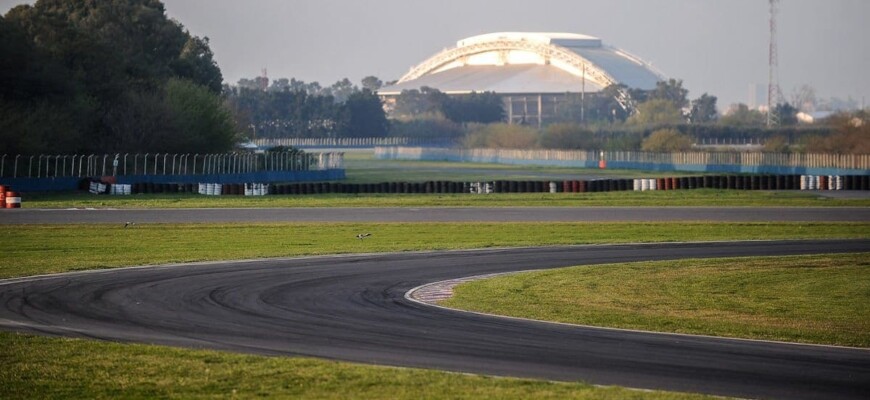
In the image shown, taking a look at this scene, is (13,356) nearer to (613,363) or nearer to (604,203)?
(613,363)

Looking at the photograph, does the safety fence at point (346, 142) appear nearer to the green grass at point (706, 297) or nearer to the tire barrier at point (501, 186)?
the tire barrier at point (501, 186)

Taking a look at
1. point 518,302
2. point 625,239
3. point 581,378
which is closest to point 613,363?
point 581,378

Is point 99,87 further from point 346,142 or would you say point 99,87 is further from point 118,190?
point 346,142

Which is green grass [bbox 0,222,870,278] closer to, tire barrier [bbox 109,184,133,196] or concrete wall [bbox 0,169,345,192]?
tire barrier [bbox 109,184,133,196]

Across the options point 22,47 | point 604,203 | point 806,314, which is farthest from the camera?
point 22,47

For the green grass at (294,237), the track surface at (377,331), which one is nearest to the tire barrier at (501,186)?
the green grass at (294,237)

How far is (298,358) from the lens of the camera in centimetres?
1648

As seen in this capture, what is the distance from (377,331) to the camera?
19062mm

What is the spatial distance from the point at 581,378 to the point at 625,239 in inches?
979

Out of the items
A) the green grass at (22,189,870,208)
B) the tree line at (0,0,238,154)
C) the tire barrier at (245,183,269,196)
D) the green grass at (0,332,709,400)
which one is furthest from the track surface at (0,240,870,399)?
the tree line at (0,0,238,154)

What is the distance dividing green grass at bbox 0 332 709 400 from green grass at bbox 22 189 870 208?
39.7 metres

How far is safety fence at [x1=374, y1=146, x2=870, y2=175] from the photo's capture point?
292 feet

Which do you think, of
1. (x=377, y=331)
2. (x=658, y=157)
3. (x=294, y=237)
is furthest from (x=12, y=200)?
(x=658, y=157)

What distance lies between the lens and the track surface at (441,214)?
4772cm
